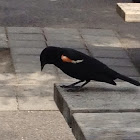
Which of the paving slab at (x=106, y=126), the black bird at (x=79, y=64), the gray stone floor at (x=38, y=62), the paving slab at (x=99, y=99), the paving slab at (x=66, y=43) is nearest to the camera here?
the paving slab at (x=106, y=126)

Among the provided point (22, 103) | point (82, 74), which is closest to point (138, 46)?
point (22, 103)

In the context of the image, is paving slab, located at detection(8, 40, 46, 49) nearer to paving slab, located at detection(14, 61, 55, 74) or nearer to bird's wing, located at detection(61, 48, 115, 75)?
paving slab, located at detection(14, 61, 55, 74)

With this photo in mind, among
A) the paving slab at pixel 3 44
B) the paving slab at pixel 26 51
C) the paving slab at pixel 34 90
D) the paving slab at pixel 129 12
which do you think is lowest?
the paving slab at pixel 3 44

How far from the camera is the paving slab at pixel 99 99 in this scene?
2812mm

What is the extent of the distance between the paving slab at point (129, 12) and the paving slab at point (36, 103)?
122 centimetres

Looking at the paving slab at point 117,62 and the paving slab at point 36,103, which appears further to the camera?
the paving slab at point 117,62

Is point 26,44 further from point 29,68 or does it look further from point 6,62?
point 29,68

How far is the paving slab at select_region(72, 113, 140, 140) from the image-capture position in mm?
2428

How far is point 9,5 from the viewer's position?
11.9 m

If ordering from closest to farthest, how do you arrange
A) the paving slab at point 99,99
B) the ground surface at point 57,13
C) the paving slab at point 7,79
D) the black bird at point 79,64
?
the paving slab at point 99,99
the black bird at point 79,64
the paving slab at point 7,79
the ground surface at point 57,13

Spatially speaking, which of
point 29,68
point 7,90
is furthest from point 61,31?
point 7,90

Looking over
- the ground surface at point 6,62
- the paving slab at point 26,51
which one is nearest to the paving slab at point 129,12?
the ground surface at point 6,62

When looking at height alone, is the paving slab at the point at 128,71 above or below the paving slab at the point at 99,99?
below

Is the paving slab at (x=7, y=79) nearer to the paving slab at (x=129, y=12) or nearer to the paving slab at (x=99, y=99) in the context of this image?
the paving slab at (x=129, y=12)
